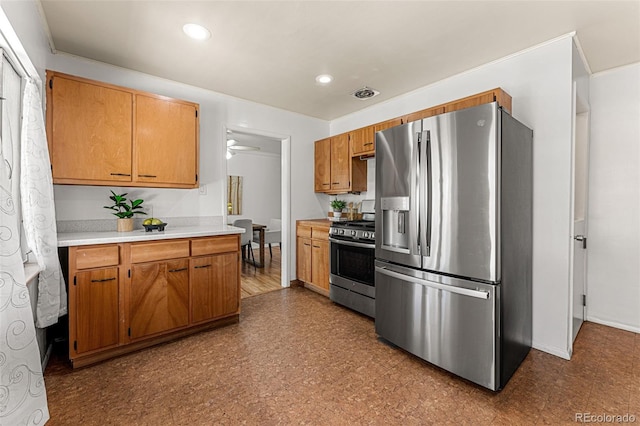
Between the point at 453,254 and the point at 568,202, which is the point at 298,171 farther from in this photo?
the point at 568,202

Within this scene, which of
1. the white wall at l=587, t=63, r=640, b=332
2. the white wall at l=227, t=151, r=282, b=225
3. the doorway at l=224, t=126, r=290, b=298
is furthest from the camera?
the white wall at l=227, t=151, r=282, b=225

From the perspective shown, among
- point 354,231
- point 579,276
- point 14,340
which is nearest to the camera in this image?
point 14,340

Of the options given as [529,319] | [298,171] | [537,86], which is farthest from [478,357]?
[298,171]

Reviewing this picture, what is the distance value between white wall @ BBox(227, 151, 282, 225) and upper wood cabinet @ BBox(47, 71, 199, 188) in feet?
14.2

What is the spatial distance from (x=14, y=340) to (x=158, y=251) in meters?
1.23

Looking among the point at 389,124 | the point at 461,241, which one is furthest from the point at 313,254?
the point at 461,241

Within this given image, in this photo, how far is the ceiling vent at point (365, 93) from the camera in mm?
3342

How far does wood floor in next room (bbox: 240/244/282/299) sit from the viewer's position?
13.2 feet

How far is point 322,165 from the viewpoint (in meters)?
4.26

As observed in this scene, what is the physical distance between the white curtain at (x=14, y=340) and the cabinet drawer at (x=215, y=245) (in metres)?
1.34

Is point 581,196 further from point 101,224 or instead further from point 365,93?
point 101,224

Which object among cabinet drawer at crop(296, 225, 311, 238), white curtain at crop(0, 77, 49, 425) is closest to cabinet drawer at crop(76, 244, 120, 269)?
white curtain at crop(0, 77, 49, 425)

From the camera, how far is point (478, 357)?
73.2 inches

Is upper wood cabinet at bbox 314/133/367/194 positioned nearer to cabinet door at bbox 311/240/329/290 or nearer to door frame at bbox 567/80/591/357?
cabinet door at bbox 311/240/329/290
